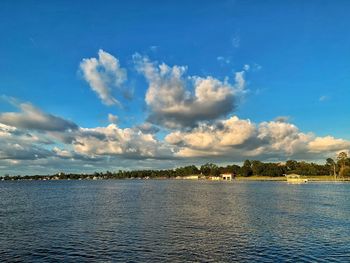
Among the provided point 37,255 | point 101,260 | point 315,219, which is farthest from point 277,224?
point 37,255

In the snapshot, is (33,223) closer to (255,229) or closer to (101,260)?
(101,260)

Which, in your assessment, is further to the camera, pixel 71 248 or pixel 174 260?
pixel 71 248

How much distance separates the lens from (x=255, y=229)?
56.7m

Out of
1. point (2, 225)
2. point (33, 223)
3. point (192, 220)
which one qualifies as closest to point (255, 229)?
point (192, 220)

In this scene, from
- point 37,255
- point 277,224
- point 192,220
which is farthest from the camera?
point 192,220

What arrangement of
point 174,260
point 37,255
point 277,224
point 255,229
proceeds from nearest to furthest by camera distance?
1. point 174,260
2. point 37,255
3. point 255,229
4. point 277,224

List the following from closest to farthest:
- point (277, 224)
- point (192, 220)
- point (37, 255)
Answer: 1. point (37, 255)
2. point (277, 224)
3. point (192, 220)

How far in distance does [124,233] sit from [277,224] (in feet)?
85.9

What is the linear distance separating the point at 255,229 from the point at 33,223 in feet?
125

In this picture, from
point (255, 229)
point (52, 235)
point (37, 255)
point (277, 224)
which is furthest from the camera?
point (277, 224)

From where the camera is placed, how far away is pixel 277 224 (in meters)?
62.2

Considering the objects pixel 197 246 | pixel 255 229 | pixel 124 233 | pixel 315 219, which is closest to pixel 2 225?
pixel 124 233

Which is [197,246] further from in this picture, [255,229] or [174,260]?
[255,229]

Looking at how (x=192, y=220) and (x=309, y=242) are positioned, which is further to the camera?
(x=192, y=220)
